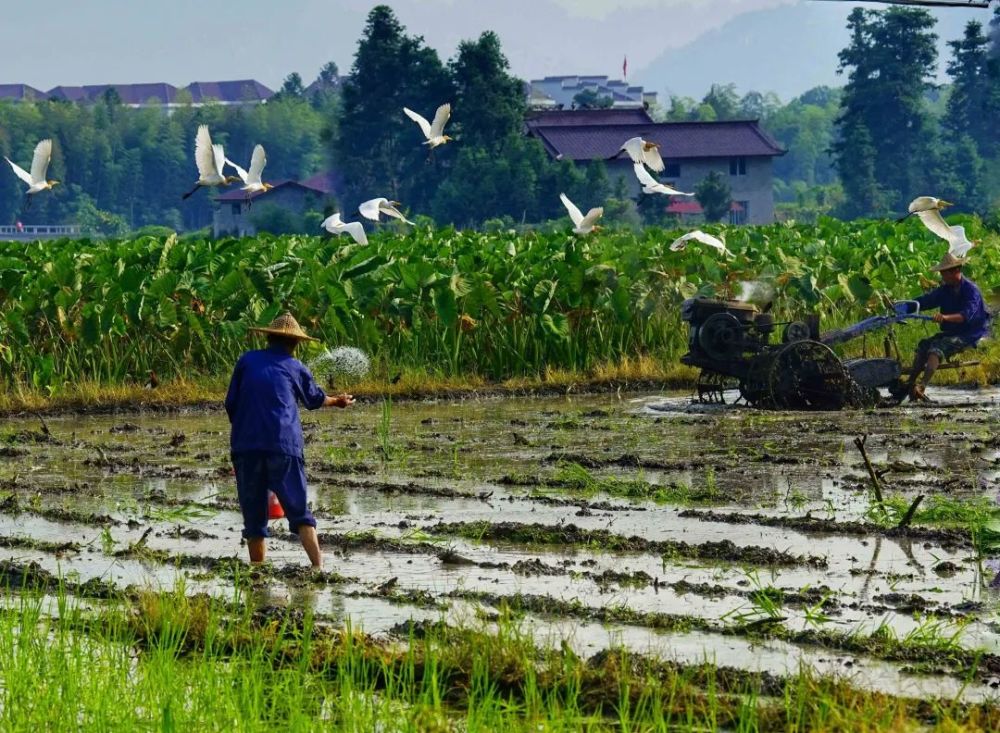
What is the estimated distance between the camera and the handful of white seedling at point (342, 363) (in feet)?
60.5

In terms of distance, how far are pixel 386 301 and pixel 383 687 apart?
12.5 m

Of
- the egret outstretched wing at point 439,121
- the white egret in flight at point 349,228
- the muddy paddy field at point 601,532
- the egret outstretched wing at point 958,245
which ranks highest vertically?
the egret outstretched wing at point 439,121

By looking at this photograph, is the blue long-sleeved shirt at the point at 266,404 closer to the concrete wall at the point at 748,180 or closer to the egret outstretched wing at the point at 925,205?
the egret outstretched wing at the point at 925,205

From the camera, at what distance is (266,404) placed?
29.4ft

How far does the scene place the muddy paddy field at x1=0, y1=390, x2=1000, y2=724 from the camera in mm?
7430

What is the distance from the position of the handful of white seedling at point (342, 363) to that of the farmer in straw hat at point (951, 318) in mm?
5358

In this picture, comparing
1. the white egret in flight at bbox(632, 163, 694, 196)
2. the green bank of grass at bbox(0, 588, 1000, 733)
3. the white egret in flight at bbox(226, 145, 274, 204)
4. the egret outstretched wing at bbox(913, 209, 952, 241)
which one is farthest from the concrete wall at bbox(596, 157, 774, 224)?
the green bank of grass at bbox(0, 588, 1000, 733)

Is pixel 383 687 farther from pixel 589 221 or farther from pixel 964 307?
pixel 589 221

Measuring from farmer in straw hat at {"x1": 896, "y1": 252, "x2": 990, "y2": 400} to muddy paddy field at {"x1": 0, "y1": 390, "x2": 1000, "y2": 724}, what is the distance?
485 mm

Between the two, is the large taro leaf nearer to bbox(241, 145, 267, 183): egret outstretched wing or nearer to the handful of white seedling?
the handful of white seedling

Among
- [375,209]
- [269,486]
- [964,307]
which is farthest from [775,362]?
[269,486]

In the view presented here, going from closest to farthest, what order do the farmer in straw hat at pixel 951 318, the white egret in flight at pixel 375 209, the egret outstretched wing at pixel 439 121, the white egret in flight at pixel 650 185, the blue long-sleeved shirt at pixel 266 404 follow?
1. the blue long-sleeved shirt at pixel 266 404
2. the farmer in straw hat at pixel 951 318
3. the white egret in flight at pixel 650 185
4. the white egret in flight at pixel 375 209
5. the egret outstretched wing at pixel 439 121

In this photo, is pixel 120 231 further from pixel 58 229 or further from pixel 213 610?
pixel 213 610

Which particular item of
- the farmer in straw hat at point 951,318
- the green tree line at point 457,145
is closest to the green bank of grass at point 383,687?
the farmer in straw hat at point 951,318
